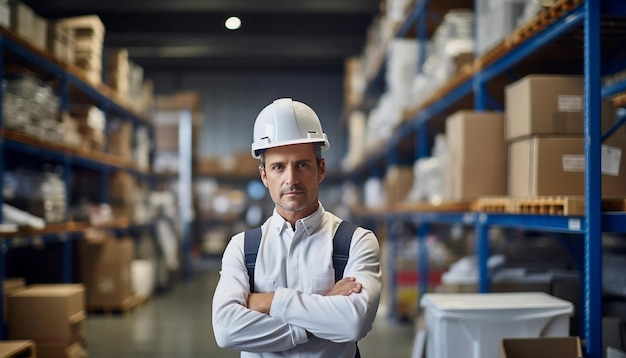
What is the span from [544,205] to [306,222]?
1.50 m

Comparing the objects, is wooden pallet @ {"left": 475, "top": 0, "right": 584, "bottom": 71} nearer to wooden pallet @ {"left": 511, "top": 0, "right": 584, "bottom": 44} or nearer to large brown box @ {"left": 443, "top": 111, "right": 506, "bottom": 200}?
wooden pallet @ {"left": 511, "top": 0, "right": 584, "bottom": 44}

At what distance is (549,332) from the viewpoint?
10.0ft

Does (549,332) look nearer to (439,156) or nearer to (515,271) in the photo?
(515,271)

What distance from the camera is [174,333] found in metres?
6.29

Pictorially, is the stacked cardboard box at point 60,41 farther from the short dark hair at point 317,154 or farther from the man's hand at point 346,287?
the man's hand at point 346,287

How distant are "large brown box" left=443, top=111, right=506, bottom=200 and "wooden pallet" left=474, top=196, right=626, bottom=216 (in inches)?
6.5

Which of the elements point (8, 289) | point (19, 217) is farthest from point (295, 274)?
point (19, 217)

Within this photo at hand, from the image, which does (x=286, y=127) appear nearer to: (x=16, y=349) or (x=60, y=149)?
(x=16, y=349)

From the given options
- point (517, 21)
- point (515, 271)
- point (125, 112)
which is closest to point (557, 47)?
point (517, 21)

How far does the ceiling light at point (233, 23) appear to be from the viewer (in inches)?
116

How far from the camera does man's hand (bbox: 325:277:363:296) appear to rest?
6.75 feet

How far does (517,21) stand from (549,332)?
2.02 meters

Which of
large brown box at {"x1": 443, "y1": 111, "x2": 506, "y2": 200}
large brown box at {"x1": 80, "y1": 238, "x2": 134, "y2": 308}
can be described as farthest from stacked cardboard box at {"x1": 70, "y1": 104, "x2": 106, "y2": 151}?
large brown box at {"x1": 443, "y1": 111, "x2": 506, "y2": 200}

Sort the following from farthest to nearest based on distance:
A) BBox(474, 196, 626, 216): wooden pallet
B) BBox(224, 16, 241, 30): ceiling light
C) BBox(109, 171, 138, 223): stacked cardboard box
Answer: BBox(109, 171, 138, 223): stacked cardboard box < BBox(224, 16, 241, 30): ceiling light < BBox(474, 196, 626, 216): wooden pallet
